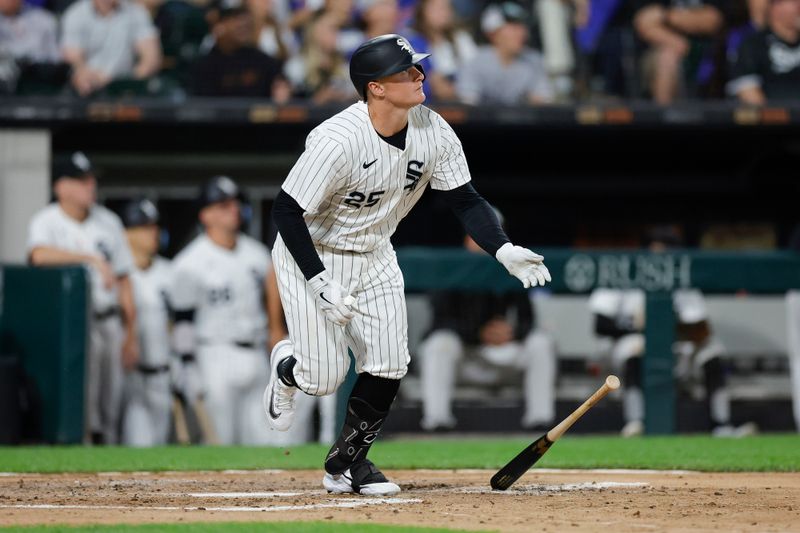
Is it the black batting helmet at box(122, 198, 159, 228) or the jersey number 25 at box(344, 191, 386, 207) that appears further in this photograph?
the black batting helmet at box(122, 198, 159, 228)

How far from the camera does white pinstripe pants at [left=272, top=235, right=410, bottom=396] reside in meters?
4.86

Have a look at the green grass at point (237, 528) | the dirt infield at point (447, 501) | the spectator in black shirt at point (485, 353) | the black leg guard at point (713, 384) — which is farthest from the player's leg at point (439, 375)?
the green grass at point (237, 528)

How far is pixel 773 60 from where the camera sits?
10203 mm

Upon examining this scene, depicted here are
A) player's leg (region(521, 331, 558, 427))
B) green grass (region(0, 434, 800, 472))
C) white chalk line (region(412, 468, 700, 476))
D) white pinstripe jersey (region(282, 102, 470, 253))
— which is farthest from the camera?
player's leg (region(521, 331, 558, 427))

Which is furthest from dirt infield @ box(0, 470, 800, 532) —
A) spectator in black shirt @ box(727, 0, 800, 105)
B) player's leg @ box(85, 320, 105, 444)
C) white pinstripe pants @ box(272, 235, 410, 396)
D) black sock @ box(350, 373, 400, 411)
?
spectator in black shirt @ box(727, 0, 800, 105)

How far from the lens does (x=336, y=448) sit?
4988 millimetres

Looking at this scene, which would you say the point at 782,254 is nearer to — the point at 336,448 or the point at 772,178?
the point at 772,178

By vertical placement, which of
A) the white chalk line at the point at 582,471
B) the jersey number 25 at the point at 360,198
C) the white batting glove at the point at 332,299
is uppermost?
the jersey number 25 at the point at 360,198

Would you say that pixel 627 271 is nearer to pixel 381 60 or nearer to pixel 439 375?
pixel 439 375

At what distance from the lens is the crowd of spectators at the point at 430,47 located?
9945mm

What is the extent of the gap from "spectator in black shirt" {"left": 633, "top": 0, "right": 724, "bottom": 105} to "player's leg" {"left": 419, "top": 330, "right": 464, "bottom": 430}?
2710 millimetres

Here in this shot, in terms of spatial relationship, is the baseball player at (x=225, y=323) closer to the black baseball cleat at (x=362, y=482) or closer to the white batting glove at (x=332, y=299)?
the black baseball cleat at (x=362, y=482)

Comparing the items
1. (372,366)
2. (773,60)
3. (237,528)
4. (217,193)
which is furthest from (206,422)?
(773,60)

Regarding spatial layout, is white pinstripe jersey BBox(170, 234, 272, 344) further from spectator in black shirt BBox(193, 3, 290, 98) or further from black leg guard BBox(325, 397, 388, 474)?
black leg guard BBox(325, 397, 388, 474)
